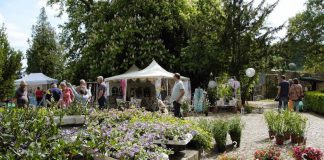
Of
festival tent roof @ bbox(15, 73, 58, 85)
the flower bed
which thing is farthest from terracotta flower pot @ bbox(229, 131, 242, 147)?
festival tent roof @ bbox(15, 73, 58, 85)

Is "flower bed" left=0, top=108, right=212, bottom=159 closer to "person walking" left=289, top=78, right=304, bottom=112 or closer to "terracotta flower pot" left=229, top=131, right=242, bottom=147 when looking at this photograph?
"terracotta flower pot" left=229, top=131, right=242, bottom=147

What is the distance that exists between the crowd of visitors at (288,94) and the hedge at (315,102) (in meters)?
1.96

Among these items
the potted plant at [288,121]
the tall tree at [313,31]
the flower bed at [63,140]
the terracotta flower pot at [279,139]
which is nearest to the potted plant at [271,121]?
the potted plant at [288,121]

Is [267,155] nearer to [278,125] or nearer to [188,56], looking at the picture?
[278,125]

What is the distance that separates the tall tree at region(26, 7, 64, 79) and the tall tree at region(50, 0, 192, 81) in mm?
22727

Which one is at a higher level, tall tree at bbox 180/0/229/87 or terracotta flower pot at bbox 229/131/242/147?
tall tree at bbox 180/0/229/87

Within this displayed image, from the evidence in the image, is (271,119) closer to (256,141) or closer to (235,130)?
(256,141)

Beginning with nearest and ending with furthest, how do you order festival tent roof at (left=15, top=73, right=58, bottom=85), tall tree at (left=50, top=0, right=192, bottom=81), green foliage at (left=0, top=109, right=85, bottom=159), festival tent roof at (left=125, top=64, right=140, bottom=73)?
green foliage at (left=0, top=109, right=85, bottom=159), festival tent roof at (left=125, top=64, right=140, bottom=73), tall tree at (left=50, top=0, right=192, bottom=81), festival tent roof at (left=15, top=73, right=58, bottom=85)

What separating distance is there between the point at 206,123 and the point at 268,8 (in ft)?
48.7

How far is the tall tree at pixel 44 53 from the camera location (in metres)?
50.3

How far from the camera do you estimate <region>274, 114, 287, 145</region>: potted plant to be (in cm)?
1030

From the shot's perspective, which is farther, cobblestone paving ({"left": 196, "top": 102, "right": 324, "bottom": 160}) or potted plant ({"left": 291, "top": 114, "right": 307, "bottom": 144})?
potted plant ({"left": 291, "top": 114, "right": 307, "bottom": 144})

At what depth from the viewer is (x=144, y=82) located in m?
24.9

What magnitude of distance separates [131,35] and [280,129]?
55.6 feet
